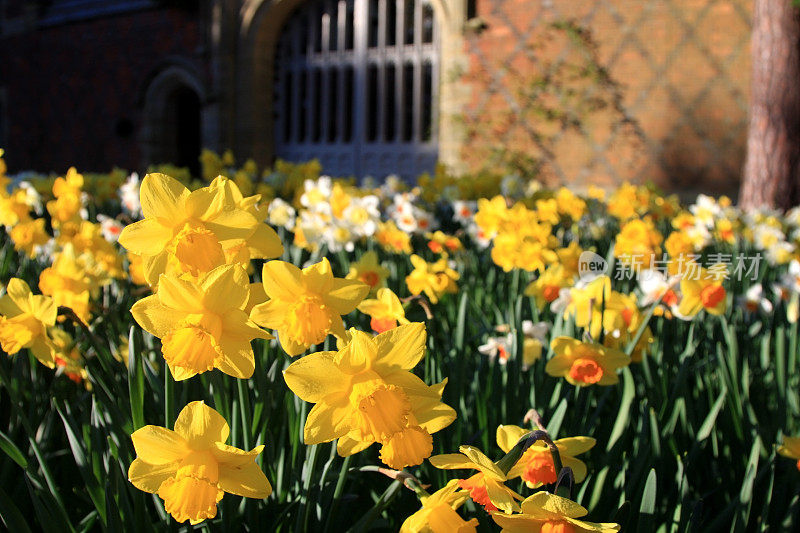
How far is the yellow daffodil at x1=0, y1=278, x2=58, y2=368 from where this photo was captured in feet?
2.91

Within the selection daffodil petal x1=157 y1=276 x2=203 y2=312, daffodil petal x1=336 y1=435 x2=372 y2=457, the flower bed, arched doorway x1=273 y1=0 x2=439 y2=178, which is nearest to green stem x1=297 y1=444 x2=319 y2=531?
the flower bed

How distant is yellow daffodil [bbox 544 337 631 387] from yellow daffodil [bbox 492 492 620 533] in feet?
1.18

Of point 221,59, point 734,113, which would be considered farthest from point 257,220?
point 221,59

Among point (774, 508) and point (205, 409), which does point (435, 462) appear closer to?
point (205, 409)

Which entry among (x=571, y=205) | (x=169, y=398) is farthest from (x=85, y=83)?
(x=169, y=398)

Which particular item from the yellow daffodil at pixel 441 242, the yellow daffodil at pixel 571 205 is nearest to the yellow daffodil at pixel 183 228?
the yellow daffodil at pixel 441 242

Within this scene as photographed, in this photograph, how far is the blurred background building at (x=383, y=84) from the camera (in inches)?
295

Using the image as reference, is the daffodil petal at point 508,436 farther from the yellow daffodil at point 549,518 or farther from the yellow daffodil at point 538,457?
the yellow daffodil at point 549,518

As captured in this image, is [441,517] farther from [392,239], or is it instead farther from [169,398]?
[392,239]

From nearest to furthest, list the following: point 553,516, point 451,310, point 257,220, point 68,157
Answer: point 553,516
point 257,220
point 451,310
point 68,157

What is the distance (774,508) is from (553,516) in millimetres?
708

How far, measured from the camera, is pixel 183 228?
2.21 ft

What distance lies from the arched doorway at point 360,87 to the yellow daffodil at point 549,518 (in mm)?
8787

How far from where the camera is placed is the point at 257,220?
2.34ft
